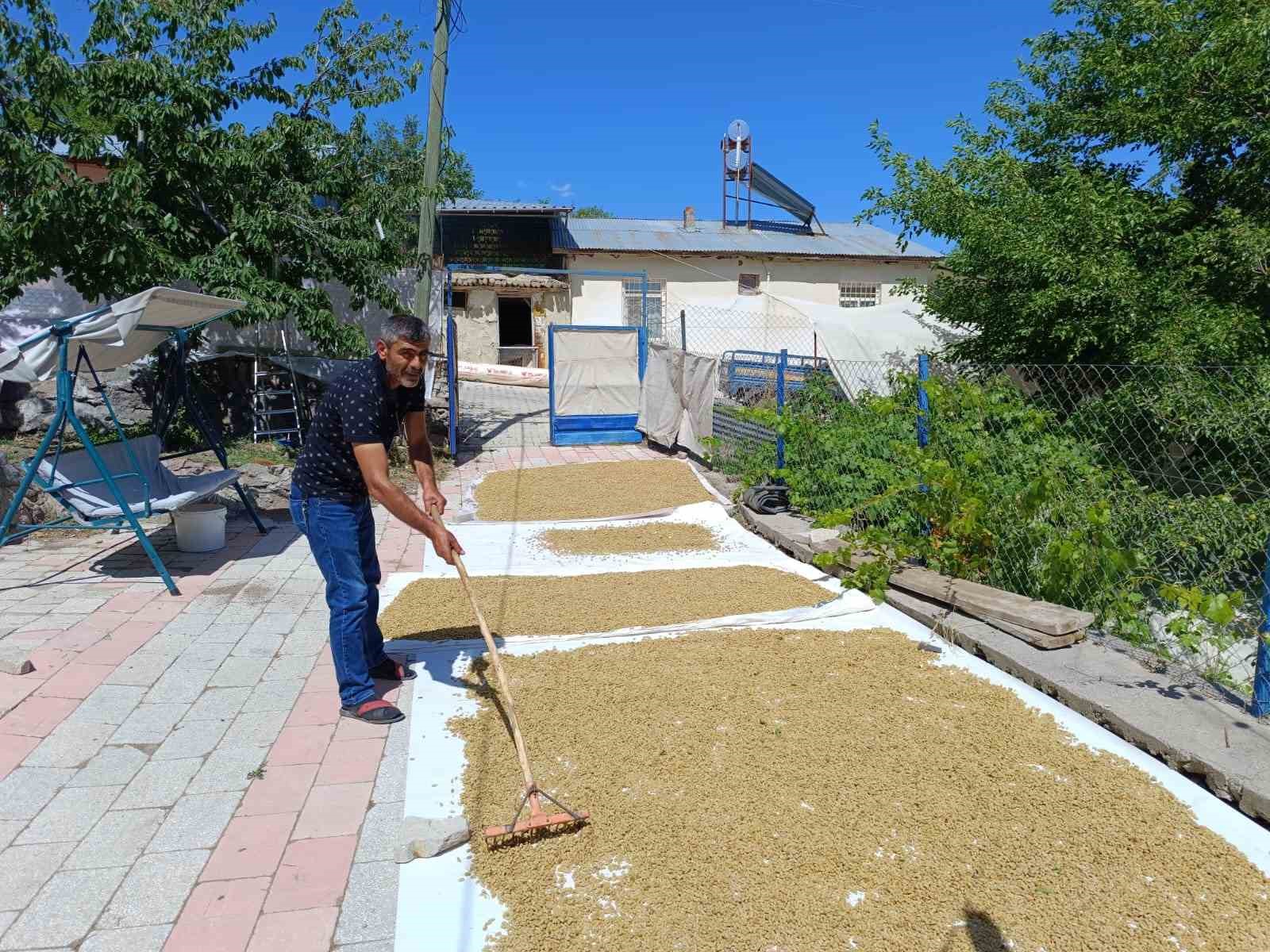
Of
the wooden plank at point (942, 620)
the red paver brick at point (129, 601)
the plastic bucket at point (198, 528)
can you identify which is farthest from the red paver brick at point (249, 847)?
the plastic bucket at point (198, 528)

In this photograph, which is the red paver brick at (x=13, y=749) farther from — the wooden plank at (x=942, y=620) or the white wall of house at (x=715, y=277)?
the white wall of house at (x=715, y=277)

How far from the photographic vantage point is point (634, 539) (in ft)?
20.4

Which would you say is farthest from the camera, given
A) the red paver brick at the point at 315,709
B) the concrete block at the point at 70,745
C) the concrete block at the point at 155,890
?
the red paver brick at the point at 315,709

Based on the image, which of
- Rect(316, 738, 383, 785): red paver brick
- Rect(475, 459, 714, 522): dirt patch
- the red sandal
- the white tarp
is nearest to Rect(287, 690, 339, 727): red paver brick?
the red sandal

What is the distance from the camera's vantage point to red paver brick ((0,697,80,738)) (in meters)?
3.18

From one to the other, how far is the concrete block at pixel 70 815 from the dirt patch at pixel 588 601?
1.53 meters

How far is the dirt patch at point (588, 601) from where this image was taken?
434 centimetres

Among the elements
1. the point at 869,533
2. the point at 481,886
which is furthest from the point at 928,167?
the point at 481,886

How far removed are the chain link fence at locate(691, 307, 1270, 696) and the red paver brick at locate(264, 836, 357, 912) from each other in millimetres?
3109

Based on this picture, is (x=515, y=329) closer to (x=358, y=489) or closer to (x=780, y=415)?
(x=780, y=415)

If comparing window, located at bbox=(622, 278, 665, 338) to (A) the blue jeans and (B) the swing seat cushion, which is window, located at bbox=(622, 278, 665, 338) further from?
(A) the blue jeans

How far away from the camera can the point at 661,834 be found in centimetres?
252

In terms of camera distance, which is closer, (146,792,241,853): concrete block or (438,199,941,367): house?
(146,792,241,853): concrete block

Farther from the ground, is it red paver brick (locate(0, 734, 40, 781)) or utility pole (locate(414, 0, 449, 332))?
utility pole (locate(414, 0, 449, 332))
